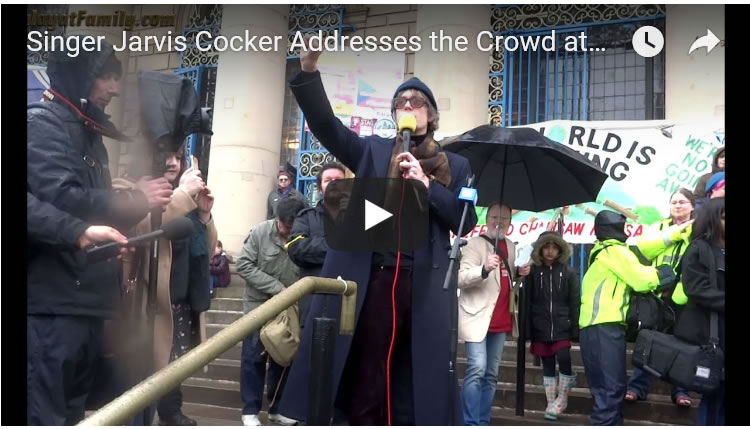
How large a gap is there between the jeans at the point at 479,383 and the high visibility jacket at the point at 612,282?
0.82 m

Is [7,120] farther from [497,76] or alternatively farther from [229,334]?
[497,76]

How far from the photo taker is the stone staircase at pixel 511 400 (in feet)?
19.3

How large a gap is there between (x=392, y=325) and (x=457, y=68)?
8.03 m

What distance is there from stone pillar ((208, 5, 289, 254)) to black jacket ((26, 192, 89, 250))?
29.4 feet

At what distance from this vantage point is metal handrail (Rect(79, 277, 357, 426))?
170 cm

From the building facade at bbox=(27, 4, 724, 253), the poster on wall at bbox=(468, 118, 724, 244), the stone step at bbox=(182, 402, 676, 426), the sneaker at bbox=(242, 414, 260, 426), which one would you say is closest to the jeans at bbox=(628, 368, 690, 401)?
the stone step at bbox=(182, 402, 676, 426)

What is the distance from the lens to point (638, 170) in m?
8.21

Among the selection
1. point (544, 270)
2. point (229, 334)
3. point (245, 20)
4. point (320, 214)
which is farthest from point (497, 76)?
point (229, 334)

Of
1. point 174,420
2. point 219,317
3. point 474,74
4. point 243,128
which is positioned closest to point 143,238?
point 174,420

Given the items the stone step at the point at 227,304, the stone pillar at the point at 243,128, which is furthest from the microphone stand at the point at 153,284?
the stone pillar at the point at 243,128

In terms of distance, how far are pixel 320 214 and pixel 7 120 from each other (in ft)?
8.87

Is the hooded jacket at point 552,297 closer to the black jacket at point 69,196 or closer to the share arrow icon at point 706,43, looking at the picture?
the black jacket at point 69,196

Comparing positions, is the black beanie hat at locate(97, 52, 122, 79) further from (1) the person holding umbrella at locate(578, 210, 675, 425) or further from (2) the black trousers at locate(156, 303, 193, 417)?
(1) the person holding umbrella at locate(578, 210, 675, 425)

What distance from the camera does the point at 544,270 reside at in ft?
21.2
